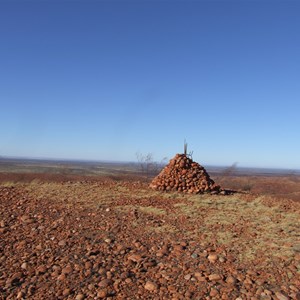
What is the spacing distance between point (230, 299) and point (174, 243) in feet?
6.67

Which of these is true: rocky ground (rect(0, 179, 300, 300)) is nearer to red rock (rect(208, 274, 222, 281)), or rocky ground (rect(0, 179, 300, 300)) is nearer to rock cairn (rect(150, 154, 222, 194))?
red rock (rect(208, 274, 222, 281))

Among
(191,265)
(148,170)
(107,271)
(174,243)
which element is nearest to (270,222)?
(174,243)

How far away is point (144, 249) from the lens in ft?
19.3

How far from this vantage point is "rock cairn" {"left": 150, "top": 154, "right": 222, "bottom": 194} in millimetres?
12047

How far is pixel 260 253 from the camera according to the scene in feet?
18.9

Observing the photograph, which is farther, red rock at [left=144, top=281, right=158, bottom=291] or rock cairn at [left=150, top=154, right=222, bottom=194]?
rock cairn at [left=150, top=154, right=222, bottom=194]

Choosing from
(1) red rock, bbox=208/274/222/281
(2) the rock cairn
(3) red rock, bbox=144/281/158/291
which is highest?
(2) the rock cairn

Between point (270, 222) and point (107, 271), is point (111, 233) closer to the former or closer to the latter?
point (107, 271)

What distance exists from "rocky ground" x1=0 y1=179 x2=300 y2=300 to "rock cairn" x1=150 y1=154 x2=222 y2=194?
223 centimetres

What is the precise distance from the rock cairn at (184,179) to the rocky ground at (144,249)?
7.30 ft

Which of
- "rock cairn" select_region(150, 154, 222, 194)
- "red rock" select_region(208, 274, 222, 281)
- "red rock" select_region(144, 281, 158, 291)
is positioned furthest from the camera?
"rock cairn" select_region(150, 154, 222, 194)

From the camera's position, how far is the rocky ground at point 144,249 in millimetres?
4527

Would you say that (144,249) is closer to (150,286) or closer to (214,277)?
(150,286)

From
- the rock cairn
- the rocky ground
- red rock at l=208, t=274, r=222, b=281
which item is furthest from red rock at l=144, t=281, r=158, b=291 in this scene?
the rock cairn
